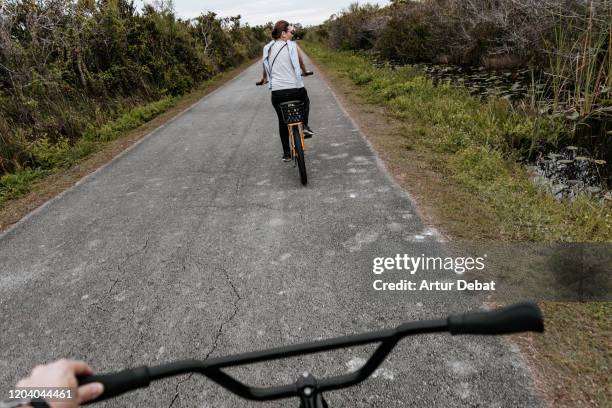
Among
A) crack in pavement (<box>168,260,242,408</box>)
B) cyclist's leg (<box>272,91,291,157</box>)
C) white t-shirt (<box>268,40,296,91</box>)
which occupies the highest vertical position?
white t-shirt (<box>268,40,296,91</box>)

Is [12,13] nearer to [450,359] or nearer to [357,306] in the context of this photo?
[357,306]

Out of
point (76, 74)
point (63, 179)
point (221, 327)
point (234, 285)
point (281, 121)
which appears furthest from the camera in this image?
point (76, 74)

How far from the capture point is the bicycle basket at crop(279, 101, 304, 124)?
220 inches

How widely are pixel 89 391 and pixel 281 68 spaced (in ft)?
17.3

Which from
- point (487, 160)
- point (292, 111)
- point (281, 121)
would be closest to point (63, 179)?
point (281, 121)

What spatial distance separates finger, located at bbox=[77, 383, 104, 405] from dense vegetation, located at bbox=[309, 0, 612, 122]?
7.53 m

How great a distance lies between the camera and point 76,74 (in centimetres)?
1305

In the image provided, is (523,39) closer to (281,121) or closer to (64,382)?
(281,121)

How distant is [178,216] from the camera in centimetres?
511

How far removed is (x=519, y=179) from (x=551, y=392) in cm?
364

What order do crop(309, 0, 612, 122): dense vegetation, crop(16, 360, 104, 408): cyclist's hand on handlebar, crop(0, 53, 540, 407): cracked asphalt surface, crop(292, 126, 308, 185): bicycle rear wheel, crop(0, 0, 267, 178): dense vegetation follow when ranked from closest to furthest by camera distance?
1. crop(16, 360, 104, 408): cyclist's hand on handlebar
2. crop(0, 53, 540, 407): cracked asphalt surface
3. crop(292, 126, 308, 185): bicycle rear wheel
4. crop(309, 0, 612, 122): dense vegetation
5. crop(0, 0, 267, 178): dense vegetation

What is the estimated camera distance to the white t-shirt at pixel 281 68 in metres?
5.57

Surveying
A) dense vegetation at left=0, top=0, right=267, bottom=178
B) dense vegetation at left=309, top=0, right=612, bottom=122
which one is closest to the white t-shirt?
dense vegetation at left=309, top=0, right=612, bottom=122

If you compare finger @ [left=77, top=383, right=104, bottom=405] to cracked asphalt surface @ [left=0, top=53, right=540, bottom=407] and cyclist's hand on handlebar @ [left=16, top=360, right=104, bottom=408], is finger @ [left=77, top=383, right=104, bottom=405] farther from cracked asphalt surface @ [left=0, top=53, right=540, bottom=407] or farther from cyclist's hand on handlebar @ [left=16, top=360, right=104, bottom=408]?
cracked asphalt surface @ [left=0, top=53, right=540, bottom=407]
